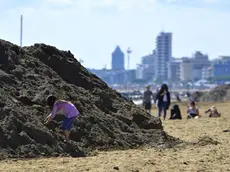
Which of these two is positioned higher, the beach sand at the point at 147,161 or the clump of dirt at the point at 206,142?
the clump of dirt at the point at 206,142

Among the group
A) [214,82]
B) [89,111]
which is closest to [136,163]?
[89,111]

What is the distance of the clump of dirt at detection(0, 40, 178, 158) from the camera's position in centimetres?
1254

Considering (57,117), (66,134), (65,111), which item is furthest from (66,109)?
(57,117)

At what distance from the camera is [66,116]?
42.9 ft

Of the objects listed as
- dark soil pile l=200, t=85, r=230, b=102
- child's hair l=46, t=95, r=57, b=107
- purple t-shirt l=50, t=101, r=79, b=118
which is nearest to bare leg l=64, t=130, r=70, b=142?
purple t-shirt l=50, t=101, r=79, b=118

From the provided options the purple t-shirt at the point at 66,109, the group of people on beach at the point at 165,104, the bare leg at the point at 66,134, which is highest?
the group of people on beach at the point at 165,104

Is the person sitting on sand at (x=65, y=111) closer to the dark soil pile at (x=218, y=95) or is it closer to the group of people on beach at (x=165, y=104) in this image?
the group of people on beach at (x=165, y=104)

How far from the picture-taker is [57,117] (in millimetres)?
13781

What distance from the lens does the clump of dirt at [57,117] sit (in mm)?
12539

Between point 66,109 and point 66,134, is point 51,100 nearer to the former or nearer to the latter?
point 66,109

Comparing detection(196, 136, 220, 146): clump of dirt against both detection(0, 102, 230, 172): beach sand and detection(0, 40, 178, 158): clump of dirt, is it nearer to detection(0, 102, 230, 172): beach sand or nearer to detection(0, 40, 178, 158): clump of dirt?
detection(0, 102, 230, 172): beach sand

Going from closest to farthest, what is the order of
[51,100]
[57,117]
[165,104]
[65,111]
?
1. [51,100]
2. [65,111]
3. [57,117]
4. [165,104]

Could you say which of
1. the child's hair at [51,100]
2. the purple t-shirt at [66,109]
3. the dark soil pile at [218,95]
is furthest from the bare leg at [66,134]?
the dark soil pile at [218,95]

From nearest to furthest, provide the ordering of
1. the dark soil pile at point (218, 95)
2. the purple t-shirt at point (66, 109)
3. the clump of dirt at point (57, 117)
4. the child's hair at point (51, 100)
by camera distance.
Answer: the clump of dirt at point (57, 117) → the child's hair at point (51, 100) → the purple t-shirt at point (66, 109) → the dark soil pile at point (218, 95)
